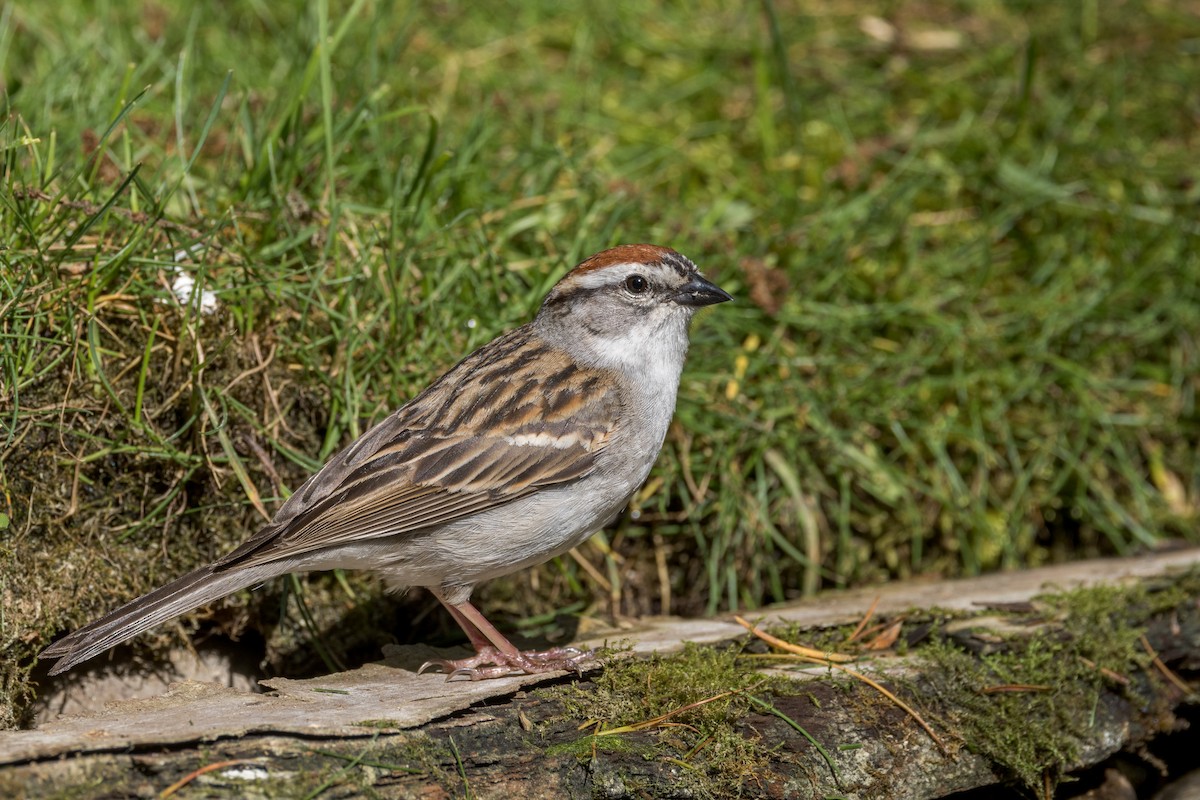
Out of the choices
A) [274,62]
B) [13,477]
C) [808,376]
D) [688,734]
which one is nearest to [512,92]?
[274,62]

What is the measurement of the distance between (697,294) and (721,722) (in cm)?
167

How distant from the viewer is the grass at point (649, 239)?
177 inches

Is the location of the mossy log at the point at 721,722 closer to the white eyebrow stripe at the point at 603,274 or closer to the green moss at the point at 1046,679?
the green moss at the point at 1046,679

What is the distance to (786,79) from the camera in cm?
696

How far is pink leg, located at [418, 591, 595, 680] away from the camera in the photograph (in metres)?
4.05

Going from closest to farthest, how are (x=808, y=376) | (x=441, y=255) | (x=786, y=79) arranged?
(x=441, y=255)
(x=808, y=376)
(x=786, y=79)

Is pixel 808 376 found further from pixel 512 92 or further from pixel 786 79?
pixel 512 92

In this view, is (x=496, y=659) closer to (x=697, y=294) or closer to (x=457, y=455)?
(x=457, y=455)

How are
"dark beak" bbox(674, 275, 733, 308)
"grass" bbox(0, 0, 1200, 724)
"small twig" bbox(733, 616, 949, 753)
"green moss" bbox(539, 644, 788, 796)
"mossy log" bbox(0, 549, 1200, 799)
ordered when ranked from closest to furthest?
"mossy log" bbox(0, 549, 1200, 799), "green moss" bbox(539, 644, 788, 796), "small twig" bbox(733, 616, 949, 753), "grass" bbox(0, 0, 1200, 724), "dark beak" bbox(674, 275, 733, 308)

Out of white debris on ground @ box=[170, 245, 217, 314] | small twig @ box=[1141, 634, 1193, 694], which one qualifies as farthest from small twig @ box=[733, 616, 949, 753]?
white debris on ground @ box=[170, 245, 217, 314]

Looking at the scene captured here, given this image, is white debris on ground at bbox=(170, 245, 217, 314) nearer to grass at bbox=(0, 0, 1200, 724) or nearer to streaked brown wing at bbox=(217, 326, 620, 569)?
grass at bbox=(0, 0, 1200, 724)

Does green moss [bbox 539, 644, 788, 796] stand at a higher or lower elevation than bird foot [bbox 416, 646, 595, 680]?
higher

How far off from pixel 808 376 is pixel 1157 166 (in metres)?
2.78

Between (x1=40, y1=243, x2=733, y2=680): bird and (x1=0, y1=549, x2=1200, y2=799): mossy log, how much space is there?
34 cm
